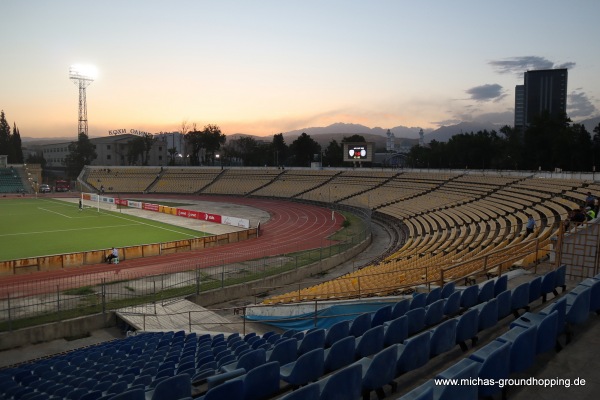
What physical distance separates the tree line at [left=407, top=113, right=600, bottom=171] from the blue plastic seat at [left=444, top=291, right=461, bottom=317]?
60.5 m

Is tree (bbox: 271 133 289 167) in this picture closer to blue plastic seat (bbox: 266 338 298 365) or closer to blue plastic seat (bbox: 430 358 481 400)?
blue plastic seat (bbox: 266 338 298 365)

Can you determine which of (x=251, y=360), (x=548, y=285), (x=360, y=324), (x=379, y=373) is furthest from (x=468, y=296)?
(x=251, y=360)

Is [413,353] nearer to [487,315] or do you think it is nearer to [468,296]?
[487,315]

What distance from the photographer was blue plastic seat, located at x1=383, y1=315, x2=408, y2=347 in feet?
25.9

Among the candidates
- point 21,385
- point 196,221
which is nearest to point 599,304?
point 21,385

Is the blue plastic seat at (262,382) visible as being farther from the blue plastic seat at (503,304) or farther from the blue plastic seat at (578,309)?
the blue plastic seat at (578,309)

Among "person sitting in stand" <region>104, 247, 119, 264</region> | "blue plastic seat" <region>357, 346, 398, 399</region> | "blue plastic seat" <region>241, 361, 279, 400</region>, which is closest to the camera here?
"blue plastic seat" <region>357, 346, 398, 399</region>

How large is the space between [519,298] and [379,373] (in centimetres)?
448

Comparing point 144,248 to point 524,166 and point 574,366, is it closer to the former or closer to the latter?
point 574,366

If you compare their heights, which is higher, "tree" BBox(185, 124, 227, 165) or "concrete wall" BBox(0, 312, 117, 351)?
"tree" BBox(185, 124, 227, 165)

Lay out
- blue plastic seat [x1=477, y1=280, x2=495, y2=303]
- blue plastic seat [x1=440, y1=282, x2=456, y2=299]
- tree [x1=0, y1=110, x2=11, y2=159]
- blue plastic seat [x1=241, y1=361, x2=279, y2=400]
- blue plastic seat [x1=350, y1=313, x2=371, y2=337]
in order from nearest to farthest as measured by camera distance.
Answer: blue plastic seat [x1=241, y1=361, x2=279, y2=400], blue plastic seat [x1=350, y1=313, x2=371, y2=337], blue plastic seat [x1=477, y1=280, x2=495, y2=303], blue plastic seat [x1=440, y1=282, x2=456, y2=299], tree [x1=0, y1=110, x2=11, y2=159]

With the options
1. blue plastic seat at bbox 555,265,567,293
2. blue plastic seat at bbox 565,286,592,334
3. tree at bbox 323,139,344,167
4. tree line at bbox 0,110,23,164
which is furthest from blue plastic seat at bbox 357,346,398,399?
tree line at bbox 0,110,23,164

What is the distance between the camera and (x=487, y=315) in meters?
7.90

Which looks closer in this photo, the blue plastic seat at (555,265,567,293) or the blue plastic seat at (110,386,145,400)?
the blue plastic seat at (110,386,145,400)
